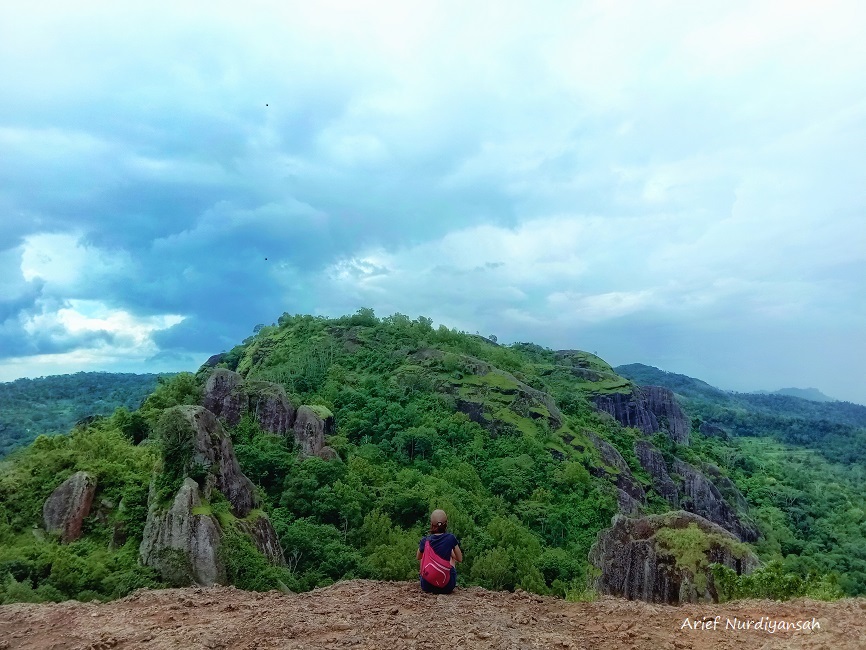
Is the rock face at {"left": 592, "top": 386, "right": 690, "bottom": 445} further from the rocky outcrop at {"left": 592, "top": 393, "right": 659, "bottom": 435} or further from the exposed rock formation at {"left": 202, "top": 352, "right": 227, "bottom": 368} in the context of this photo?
the exposed rock formation at {"left": 202, "top": 352, "right": 227, "bottom": 368}

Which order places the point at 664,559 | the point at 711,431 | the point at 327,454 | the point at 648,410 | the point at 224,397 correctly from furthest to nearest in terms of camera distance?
the point at 711,431, the point at 648,410, the point at 327,454, the point at 224,397, the point at 664,559

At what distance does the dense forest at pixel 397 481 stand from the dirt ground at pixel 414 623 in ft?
10.6

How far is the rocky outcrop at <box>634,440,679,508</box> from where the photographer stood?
60125 mm

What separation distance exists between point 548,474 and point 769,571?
35783 millimetres

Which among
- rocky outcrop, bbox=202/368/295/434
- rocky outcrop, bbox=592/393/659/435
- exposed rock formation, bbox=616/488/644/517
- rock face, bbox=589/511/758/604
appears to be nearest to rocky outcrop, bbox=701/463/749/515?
rocky outcrop, bbox=592/393/659/435

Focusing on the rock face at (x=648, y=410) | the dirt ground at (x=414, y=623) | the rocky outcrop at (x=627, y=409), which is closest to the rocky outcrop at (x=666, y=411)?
the rock face at (x=648, y=410)

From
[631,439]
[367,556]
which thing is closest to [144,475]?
[367,556]

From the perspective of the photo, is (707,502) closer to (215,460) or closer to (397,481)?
(397,481)

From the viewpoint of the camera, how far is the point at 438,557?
26.5 feet

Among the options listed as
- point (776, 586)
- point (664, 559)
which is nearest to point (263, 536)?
point (664, 559)

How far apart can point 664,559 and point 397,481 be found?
2664 cm

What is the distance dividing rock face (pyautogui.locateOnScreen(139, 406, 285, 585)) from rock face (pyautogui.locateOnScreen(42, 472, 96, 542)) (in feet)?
8.31

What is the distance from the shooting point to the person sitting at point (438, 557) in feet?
26.2

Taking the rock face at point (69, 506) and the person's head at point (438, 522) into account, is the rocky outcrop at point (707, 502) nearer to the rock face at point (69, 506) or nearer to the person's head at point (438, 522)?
the rock face at point (69, 506)
